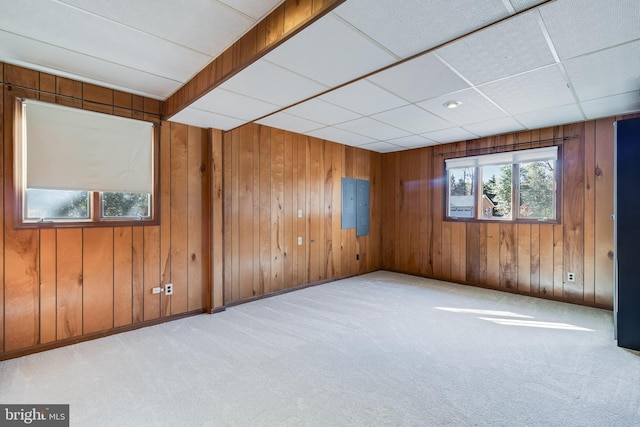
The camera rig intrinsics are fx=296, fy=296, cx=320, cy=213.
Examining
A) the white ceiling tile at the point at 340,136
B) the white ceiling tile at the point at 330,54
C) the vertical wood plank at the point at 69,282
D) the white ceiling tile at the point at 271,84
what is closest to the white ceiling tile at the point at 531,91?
the white ceiling tile at the point at 330,54

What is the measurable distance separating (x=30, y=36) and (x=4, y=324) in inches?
93.7

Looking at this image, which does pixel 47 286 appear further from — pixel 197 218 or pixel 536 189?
pixel 536 189

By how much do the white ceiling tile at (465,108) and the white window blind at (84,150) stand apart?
10.5 ft

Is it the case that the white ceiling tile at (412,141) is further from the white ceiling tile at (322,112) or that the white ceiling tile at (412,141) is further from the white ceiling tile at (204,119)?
the white ceiling tile at (204,119)

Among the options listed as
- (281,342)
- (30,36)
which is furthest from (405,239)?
(30,36)

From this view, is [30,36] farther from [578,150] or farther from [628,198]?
[578,150]

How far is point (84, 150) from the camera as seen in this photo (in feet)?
9.76

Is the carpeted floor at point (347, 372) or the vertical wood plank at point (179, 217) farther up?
the vertical wood plank at point (179, 217)

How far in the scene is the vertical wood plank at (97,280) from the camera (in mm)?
2982

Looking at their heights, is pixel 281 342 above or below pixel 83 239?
below

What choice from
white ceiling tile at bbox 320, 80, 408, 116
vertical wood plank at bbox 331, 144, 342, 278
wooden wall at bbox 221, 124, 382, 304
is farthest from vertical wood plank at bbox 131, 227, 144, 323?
vertical wood plank at bbox 331, 144, 342, 278

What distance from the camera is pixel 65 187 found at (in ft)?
9.38

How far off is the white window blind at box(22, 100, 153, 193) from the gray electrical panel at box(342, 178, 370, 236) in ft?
11.0

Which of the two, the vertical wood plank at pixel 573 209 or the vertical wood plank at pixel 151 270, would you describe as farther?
the vertical wood plank at pixel 573 209
